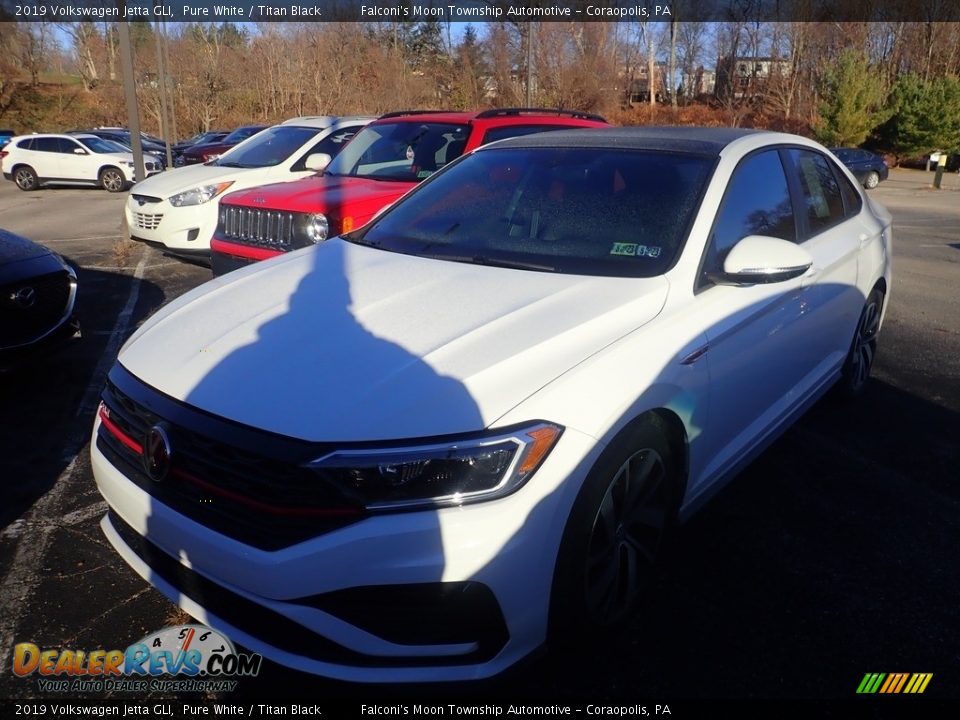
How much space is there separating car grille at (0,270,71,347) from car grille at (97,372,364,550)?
107 inches

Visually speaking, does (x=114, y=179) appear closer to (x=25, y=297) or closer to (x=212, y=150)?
(x=212, y=150)

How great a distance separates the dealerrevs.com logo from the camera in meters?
2.55

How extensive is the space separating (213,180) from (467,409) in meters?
7.95

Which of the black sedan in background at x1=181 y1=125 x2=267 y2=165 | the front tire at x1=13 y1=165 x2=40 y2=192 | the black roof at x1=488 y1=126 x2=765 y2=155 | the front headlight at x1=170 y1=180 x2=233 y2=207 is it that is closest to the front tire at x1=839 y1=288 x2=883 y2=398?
the black roof at x1=488 y1=126 x2=765 y2=155

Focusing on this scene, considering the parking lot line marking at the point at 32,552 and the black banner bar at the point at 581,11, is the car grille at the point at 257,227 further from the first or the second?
the black banner bar at the point at 581,11

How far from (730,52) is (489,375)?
217 ft

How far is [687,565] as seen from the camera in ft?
10.6

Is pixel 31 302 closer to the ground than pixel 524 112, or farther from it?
closer to the ground

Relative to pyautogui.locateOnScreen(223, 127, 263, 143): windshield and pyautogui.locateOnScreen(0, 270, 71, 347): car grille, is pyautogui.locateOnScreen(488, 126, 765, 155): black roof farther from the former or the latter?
pyautogui.locateOnScreen(223, 127, 263, 143): windshield

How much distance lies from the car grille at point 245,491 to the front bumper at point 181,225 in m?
6.72

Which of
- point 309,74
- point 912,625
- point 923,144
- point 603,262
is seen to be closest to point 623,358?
point 603,262

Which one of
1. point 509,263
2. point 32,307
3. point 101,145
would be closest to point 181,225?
point 32,307

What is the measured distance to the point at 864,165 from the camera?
2719cm

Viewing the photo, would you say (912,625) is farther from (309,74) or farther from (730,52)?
(730,52)
